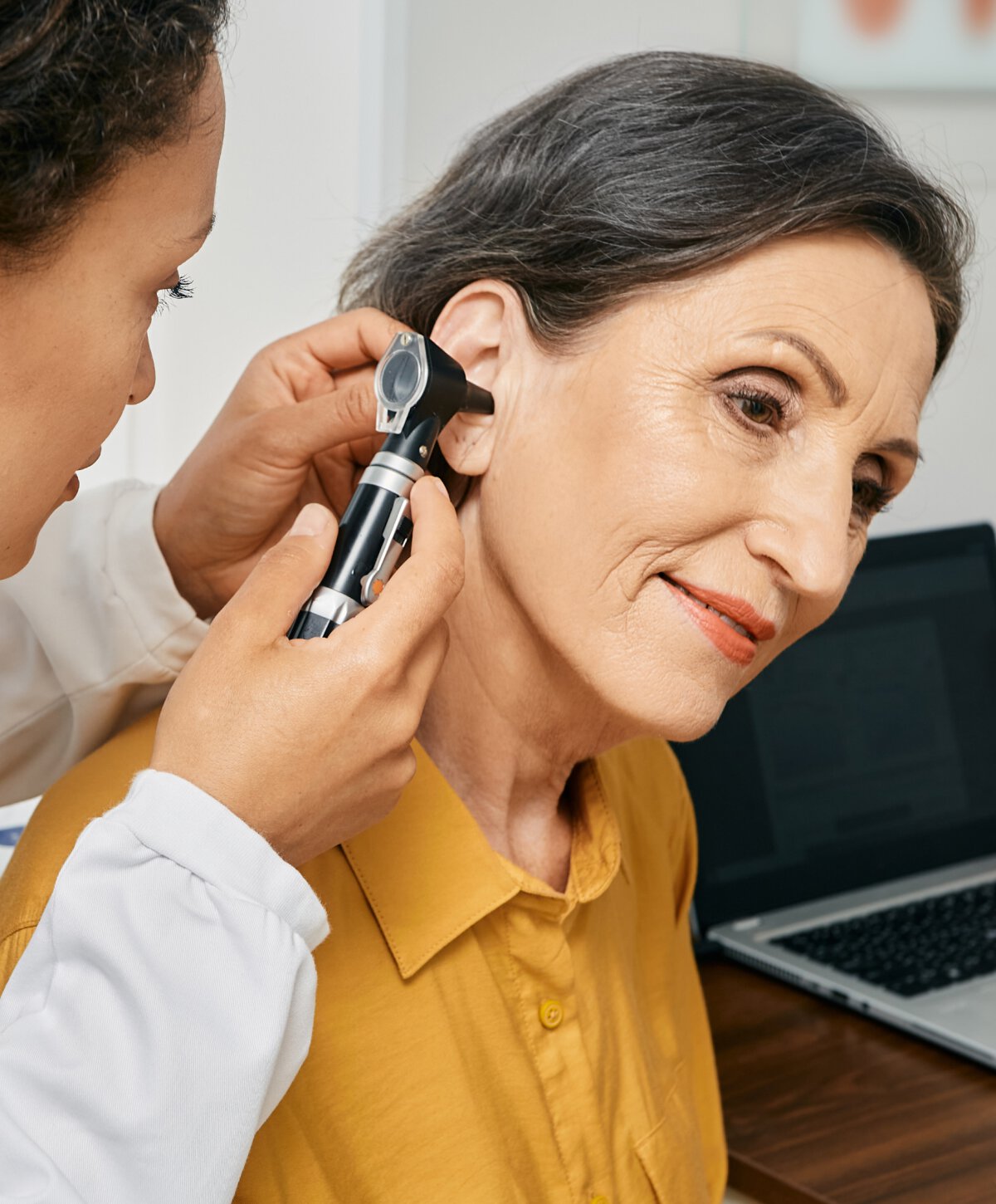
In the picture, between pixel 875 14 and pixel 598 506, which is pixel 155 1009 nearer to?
pixel 598 506

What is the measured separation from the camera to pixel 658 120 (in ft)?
3.28

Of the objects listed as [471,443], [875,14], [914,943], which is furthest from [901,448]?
[875,14]

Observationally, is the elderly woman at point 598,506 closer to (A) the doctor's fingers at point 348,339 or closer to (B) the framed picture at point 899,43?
(A) the doctor's fingers at point 348,339

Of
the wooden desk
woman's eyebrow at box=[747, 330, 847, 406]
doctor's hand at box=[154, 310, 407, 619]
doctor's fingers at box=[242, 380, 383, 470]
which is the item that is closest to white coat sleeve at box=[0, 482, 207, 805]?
doctor's hand at box=[154, 310, 407, 619]

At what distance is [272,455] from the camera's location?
1054 millimetres

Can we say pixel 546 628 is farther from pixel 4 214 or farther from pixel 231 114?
pixel 231 114

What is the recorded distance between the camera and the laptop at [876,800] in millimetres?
1540

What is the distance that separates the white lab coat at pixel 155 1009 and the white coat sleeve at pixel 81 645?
0.39m

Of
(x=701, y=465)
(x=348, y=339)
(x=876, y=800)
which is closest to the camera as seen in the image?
(x=701, y=465)

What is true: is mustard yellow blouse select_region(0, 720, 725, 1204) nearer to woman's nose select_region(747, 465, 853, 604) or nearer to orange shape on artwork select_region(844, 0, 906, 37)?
woman's nose select_region(747, 465, 853, 604)

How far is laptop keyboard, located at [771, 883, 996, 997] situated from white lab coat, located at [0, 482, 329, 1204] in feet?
3.06

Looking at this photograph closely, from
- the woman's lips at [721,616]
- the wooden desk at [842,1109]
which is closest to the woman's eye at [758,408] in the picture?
the woman's lips at [721,616]

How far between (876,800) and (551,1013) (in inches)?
34.7

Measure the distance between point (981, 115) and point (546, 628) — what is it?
141cm
